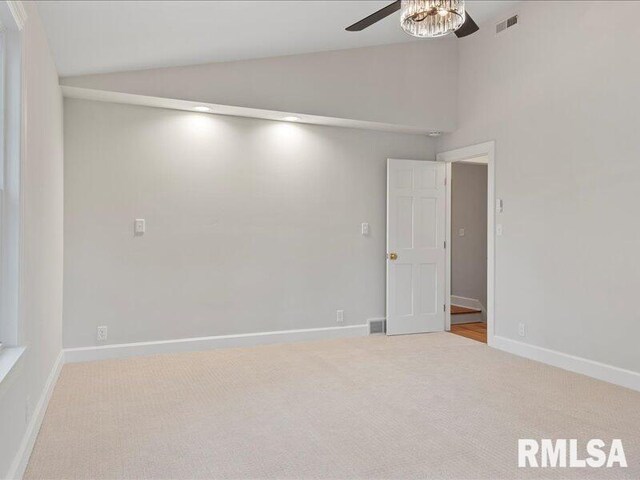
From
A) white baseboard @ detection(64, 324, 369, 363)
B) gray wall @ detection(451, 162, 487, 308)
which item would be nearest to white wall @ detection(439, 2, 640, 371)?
white baseboard @ detection(64, 324, 369, 363)

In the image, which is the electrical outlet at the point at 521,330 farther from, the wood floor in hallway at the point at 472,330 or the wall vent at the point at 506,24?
the wall vent at the point at 506,24

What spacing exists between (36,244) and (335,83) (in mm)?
3216

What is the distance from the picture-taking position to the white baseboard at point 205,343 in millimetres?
4322

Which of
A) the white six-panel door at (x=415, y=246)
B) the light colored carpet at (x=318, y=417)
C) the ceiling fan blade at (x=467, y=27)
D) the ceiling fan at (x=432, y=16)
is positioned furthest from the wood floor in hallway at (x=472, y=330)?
the ceiling fan at (x=432, y=16)

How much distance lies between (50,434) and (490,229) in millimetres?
4148

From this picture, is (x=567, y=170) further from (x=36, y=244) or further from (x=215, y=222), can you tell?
(x=36, y=244)

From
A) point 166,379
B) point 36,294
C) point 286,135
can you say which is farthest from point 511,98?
point 36,294

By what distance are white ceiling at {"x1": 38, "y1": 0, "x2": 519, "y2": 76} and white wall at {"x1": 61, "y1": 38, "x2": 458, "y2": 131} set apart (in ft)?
0.39

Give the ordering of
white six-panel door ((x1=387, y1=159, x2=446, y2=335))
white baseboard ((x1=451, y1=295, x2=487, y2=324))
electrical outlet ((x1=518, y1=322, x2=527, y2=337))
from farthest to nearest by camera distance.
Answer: white baseboard ((x1=451, y1=295, x2=487, y2=324))
white six-panel door ((x1=387, y1=159, x2=446, y2=335))
electrical outlet ((x1=518, y1=322, x2=527, y2=337))

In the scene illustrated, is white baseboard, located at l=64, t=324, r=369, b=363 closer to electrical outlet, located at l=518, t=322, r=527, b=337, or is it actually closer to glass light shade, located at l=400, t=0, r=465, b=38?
electrical outlet, located at l=518, t=322, r=527, b=337

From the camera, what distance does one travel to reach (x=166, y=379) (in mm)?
3799

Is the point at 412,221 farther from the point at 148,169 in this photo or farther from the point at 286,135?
the point at 148,169

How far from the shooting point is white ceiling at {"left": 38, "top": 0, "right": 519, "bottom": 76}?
2971mm

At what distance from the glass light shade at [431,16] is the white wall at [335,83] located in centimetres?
236
